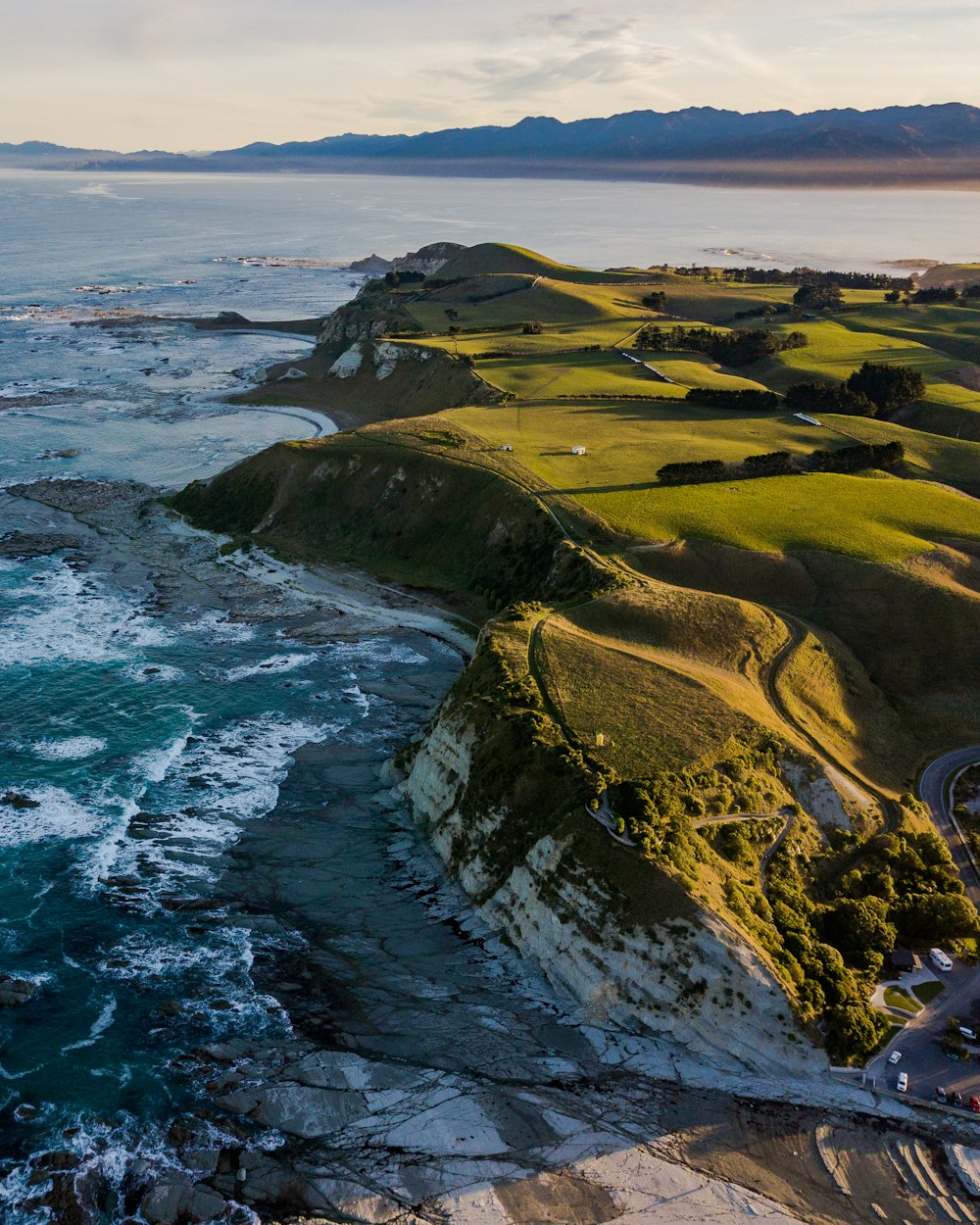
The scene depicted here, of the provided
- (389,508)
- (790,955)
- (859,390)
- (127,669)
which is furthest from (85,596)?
(859,390)

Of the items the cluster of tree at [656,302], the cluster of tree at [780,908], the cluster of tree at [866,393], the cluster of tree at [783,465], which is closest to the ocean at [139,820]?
the cluster of tree at [780,908]

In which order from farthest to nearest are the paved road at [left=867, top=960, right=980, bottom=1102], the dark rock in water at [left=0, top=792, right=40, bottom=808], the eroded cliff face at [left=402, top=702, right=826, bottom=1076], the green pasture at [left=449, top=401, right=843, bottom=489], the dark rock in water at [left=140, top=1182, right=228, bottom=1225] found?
1. the green pasture at [left=449, top=401, right=843, bottom=489]
2. the dark rock in water at [left=0, top=792, right=40, bottom=808]
3. the eroded cliff face at [left=402, top=702, right=826, bottom=1076]
4. the paved road at [left=867, top=960, right=980, bottom=1102]
5. the dark rock in water at [left=140, top=1182, right=228, bottom=1225]

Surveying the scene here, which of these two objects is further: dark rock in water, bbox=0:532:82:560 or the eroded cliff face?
dark rock in water, bbox=0:532:82:560

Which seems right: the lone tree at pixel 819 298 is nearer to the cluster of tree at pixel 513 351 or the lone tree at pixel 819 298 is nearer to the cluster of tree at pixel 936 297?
the cluster of tree at pixel 936 297

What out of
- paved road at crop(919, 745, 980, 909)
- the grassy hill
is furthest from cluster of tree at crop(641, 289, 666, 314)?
paved road at crop(919, 745, 980, 909)

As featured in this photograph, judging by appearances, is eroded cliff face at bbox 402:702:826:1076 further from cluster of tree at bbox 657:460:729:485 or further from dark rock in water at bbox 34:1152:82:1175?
cluster of tree at bbox 657:460:729:485

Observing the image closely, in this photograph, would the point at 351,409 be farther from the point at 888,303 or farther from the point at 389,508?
the point at 888,303

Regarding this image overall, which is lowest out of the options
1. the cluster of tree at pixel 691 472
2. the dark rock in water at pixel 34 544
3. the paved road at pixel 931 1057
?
the paved road at pixel 931 1057
